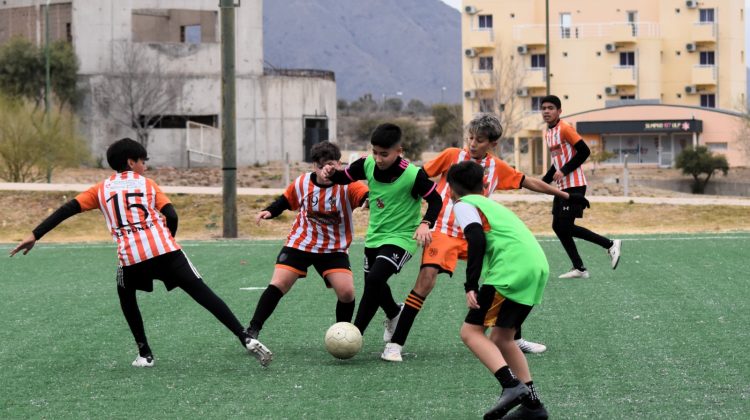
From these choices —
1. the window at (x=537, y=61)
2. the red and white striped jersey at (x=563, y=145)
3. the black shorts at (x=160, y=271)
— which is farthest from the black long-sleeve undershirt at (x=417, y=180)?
the window at (x=537, y=61)

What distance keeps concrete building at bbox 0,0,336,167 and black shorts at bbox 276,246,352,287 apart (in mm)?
43728

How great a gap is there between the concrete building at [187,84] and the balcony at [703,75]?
2909cm

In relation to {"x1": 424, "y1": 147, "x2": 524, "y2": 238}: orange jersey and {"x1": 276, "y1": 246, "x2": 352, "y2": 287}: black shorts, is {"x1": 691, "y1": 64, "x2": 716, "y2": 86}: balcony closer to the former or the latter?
{"x1": 424, "y1": 147, "x2": 524, "y2": 238}: orange jersey

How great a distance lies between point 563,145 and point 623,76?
6124 centimetres

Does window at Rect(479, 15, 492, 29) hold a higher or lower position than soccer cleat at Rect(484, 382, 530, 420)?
higher

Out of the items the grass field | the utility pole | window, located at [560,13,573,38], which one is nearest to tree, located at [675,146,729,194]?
window, located at [560,13,573,38]

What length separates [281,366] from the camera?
26.7ft

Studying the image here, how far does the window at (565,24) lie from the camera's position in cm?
7400

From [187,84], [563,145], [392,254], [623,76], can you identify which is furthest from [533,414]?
[623,76]

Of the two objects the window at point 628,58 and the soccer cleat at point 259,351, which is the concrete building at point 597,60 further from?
the soccer cleat at point 259,351

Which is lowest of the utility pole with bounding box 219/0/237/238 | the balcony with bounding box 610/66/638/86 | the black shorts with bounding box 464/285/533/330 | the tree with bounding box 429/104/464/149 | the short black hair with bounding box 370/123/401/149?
the black shorts with bounding box 464/285/533/330

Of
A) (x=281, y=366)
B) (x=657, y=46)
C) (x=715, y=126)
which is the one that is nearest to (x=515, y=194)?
(x=281, y=366)

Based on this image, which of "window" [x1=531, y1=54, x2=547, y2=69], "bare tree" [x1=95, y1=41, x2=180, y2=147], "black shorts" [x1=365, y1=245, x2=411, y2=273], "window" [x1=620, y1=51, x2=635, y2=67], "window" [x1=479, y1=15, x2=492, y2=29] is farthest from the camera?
"window" [x1=479, y1=15, x2=492, y2=29]

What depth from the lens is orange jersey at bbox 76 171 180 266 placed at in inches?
317
